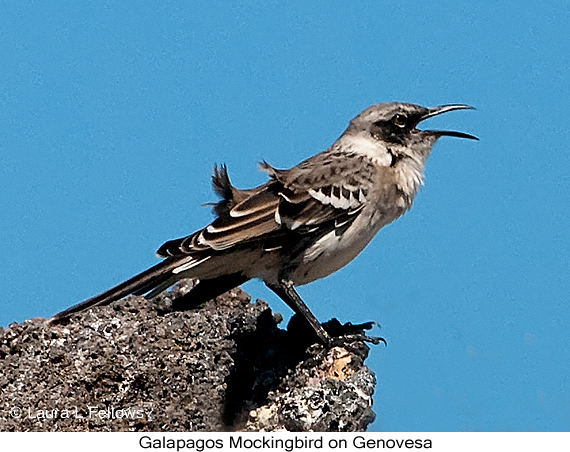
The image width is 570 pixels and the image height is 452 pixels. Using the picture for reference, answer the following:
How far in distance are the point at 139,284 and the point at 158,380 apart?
1.14 meters

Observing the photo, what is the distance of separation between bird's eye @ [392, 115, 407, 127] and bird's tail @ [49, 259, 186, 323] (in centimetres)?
248

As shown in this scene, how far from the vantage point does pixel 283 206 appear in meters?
8.67

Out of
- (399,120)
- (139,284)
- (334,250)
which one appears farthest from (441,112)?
(139,284)

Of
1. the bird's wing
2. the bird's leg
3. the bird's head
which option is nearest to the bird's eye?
the bird's head

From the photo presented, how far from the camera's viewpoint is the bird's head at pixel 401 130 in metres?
9.46

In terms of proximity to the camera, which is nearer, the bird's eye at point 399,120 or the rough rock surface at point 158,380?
the rough rock surface at point 158,380

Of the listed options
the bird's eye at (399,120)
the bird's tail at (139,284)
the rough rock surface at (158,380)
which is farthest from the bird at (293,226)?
the rough rock surface at (158,380)

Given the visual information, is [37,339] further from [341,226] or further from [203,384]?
[341,226]

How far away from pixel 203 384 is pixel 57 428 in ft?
3.43

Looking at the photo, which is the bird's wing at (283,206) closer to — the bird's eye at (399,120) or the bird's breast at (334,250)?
the bird's breast at (334,250)

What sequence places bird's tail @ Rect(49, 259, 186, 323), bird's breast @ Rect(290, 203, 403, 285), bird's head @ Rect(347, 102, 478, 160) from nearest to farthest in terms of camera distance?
bird's tail @ Rect(49, 259, 186, 323)
bird's breast @ Rect(290, 203, 403, 285)
bird's head @ Rect(347, 102, 478, 160)

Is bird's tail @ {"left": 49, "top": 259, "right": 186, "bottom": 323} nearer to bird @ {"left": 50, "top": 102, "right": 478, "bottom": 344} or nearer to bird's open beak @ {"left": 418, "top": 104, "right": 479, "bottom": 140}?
bird @ {"left": 50, "top": 102, "right": 478, "bottom": 344}

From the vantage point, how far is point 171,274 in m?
8.34

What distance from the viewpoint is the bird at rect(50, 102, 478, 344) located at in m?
8.38
